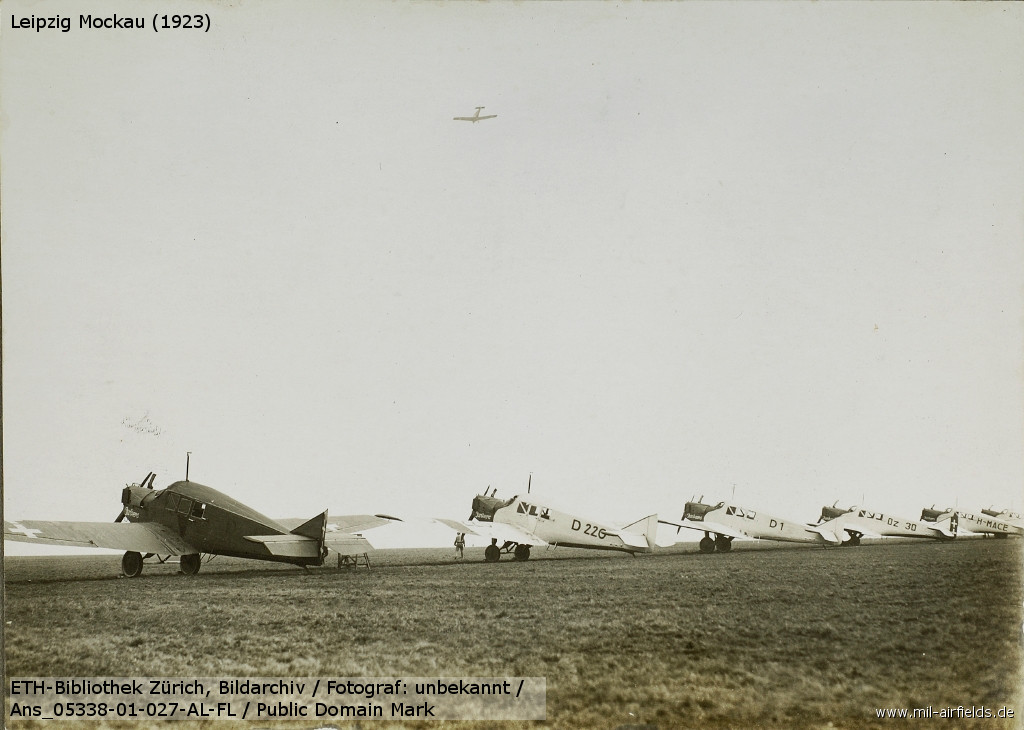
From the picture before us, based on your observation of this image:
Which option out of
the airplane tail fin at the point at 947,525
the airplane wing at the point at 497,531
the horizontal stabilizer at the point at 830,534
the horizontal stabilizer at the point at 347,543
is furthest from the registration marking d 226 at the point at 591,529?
the airplane tail fin at the point at 947,525

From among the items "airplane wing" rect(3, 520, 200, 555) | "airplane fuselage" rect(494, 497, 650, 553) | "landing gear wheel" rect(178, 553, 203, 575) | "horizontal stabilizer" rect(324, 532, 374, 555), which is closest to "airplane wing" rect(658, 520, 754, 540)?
"airplane fuselage" rect(494, 497, 650, 553)

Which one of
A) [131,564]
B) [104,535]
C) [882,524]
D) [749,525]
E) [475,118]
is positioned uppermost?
[475,118]

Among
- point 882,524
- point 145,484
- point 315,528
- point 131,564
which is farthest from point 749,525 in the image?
point 131,564

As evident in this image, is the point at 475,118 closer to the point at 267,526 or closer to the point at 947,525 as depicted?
the point at 267,526

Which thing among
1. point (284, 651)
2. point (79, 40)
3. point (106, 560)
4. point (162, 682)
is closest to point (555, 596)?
point (284, 651)

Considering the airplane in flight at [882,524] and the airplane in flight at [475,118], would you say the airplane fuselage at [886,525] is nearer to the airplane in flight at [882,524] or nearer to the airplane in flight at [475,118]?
the airplane in flight at [882,524]

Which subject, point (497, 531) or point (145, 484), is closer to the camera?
point (145, 484)

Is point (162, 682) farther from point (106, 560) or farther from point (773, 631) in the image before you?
point (773, 631)

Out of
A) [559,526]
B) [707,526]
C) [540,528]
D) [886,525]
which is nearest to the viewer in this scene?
[886,525]
